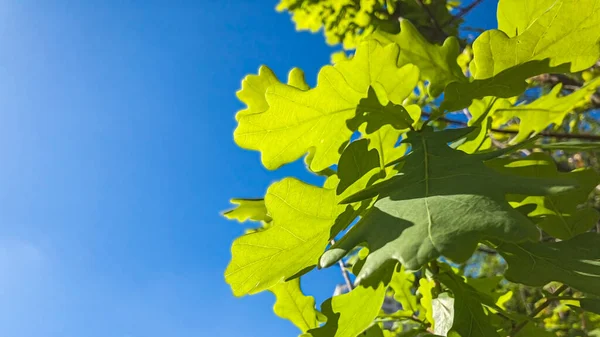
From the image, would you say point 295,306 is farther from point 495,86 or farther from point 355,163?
point 495,86

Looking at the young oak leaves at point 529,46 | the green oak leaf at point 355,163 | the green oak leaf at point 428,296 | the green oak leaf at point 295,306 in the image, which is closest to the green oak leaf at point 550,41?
the young oak leaves at point 529,46

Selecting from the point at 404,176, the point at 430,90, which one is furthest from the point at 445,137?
the point at 430,90

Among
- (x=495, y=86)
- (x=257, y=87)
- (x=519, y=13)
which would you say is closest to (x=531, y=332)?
(x=495, y=86)

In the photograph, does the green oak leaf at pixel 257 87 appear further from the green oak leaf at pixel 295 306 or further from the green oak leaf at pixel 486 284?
the green oak leaf at pixel 486 284

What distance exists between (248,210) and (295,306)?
30 cm

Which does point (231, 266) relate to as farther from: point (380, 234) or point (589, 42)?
point (589, 42)

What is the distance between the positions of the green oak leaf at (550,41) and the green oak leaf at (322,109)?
163 mm

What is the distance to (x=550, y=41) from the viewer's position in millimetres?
988

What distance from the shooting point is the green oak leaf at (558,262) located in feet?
2.72

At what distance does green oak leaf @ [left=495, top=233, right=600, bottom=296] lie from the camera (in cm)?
83

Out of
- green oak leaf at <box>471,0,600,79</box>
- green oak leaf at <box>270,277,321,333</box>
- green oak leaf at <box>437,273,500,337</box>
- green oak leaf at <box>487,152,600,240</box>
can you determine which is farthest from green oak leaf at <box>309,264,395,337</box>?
green oak leaf at <box>471,0,600,79</box>

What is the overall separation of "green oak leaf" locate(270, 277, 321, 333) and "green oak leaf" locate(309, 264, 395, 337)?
0.26 m

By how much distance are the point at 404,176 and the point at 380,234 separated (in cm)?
16

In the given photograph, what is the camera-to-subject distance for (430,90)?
1.25 metres
